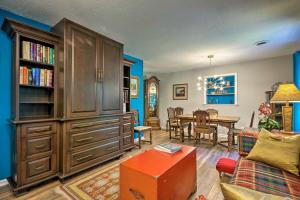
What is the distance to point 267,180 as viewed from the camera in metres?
1.36

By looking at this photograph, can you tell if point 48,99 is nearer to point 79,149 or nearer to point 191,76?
point 79,149

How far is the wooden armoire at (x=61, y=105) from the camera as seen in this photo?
1925 millimetres

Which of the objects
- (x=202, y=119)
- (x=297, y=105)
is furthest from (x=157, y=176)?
(x=297, y=105)

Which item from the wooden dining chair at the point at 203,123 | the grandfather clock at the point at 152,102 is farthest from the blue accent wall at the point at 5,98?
the grandfather clock at the point at 152,102

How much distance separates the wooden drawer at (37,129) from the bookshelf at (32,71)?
5.6 inches

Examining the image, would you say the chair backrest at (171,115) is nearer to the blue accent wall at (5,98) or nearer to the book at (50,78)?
the book at (50,78)

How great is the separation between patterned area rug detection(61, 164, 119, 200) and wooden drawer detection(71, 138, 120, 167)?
0.28 m

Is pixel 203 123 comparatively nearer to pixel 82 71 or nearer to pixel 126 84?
pixel 126 84

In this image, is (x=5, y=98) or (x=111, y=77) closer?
(x=5, y=98)

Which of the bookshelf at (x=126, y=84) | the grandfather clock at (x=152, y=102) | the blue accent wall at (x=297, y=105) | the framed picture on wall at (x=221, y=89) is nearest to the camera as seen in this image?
the blue accent wall at (x=297, y=105)

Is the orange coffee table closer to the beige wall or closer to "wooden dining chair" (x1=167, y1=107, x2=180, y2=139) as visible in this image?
"wooden dining chair" (x1=167, y1=107, x2=180, y2=139)

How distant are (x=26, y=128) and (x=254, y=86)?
5715 mm

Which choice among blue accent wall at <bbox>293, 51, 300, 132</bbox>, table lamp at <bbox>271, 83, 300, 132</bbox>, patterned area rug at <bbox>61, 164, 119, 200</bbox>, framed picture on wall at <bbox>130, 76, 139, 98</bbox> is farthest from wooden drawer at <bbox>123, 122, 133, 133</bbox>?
blue accent wall at <bbox>293, 51, 300, 132</bbox>

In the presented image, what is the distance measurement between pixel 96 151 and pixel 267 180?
2.36 m
